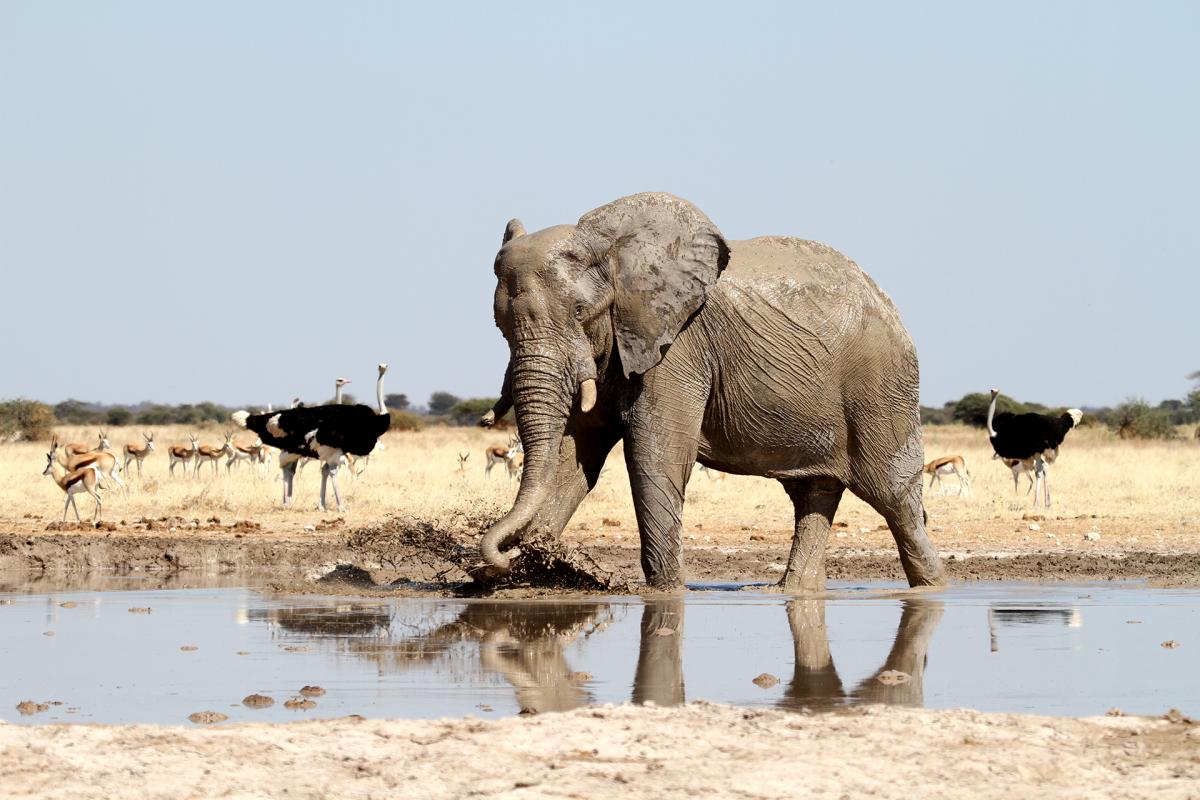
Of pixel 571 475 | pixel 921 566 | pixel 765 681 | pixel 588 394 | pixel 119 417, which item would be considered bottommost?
pixel 765 681

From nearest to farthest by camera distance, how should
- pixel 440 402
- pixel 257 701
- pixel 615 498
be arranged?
pixel 257 701, pixel 615 498, pixel 440 402

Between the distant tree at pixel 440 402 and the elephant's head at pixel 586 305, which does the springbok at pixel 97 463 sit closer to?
the elephant's head at pixel 586 305

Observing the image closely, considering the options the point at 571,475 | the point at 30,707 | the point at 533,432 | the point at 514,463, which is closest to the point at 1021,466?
the point at 514,463

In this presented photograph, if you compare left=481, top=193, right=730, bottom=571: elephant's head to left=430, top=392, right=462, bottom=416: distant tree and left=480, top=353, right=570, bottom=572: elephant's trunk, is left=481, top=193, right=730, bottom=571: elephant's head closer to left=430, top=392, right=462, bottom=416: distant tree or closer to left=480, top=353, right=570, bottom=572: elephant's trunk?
left=480, top=353, right=570, bottom=572: elephant's trunk

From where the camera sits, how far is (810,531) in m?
13.1

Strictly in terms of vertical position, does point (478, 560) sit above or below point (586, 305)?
below

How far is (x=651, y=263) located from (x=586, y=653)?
3.68m

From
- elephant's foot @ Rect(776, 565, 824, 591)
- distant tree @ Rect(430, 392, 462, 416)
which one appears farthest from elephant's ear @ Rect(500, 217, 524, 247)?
distant tree @ Rect(430, 392, 462, 416)

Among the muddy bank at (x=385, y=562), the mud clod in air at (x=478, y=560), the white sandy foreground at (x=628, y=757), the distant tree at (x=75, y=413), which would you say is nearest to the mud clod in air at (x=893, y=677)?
the white sandy foreground at (x=628, y=757)

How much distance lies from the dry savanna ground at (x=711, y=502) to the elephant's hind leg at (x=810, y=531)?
4587 mm

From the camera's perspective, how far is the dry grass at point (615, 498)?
2103 centimetres

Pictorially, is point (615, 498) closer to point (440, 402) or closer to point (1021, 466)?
point (1021, 466)

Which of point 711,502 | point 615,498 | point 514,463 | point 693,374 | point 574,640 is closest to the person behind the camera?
point 574,640

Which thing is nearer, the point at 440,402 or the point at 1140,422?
the point at 1140,422
